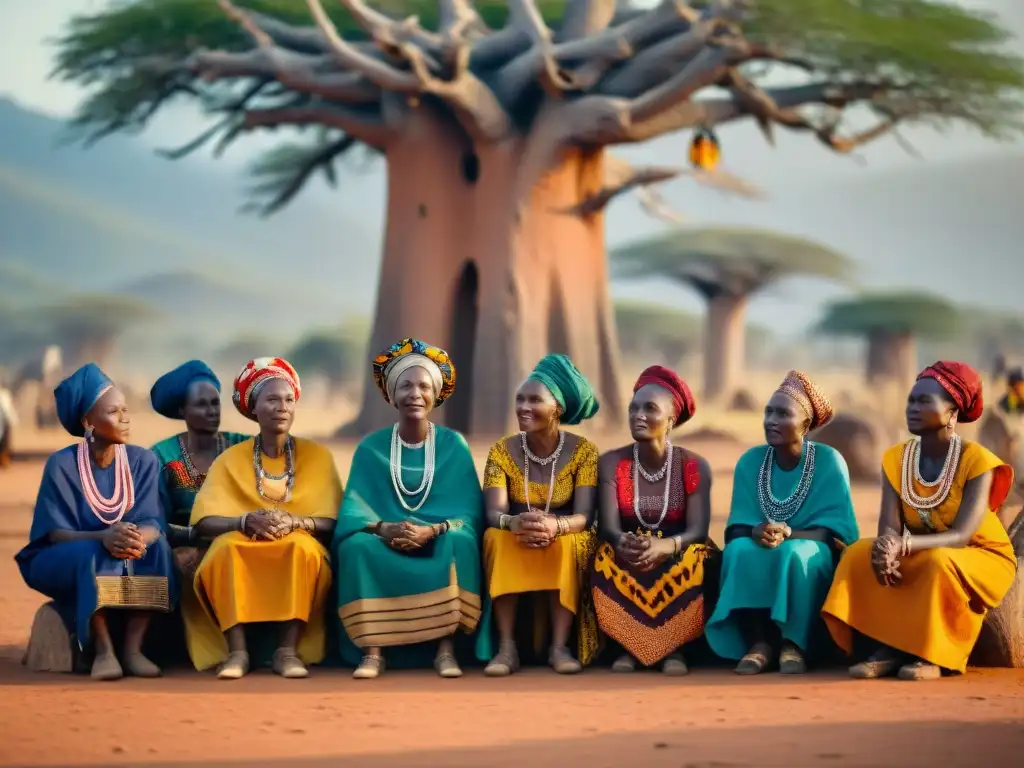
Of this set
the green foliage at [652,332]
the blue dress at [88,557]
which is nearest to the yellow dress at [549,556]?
the blue dress at [88,557]

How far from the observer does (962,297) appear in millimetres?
93375

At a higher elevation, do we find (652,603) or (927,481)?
(927,481)

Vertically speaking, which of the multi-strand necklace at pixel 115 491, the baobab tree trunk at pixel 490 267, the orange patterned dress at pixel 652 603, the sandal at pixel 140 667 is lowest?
the sandal at pixel 140 667

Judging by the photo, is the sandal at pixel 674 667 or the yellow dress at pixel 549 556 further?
the yellow dress at pixel 549 556

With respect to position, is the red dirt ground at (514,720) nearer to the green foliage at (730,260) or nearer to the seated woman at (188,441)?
the seated woman at (188,441)

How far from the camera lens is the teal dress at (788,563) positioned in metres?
6.90

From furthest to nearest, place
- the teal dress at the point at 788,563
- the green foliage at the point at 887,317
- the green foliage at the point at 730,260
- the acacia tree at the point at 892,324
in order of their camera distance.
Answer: the green foliage at the point at 887,317
the acacia tree at the point at 892,324
the green foliage at the point at 730,260
the teal dress at the point at 788,563

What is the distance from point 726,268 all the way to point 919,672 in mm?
34940

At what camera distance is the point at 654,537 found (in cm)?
718

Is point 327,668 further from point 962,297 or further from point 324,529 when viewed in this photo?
point 962,297

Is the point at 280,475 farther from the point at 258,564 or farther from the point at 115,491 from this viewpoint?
the point at 115,491

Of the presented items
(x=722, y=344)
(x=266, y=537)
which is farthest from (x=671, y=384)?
(x=722, y=344)

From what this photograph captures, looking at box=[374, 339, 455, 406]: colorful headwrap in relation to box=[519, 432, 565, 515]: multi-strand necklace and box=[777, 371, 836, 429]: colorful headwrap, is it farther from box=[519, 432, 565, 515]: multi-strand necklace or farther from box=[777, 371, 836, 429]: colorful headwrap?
box=[777, 371, 836, 429]: colorful headwrap

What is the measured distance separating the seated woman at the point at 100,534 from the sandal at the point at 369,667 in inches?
34.8
